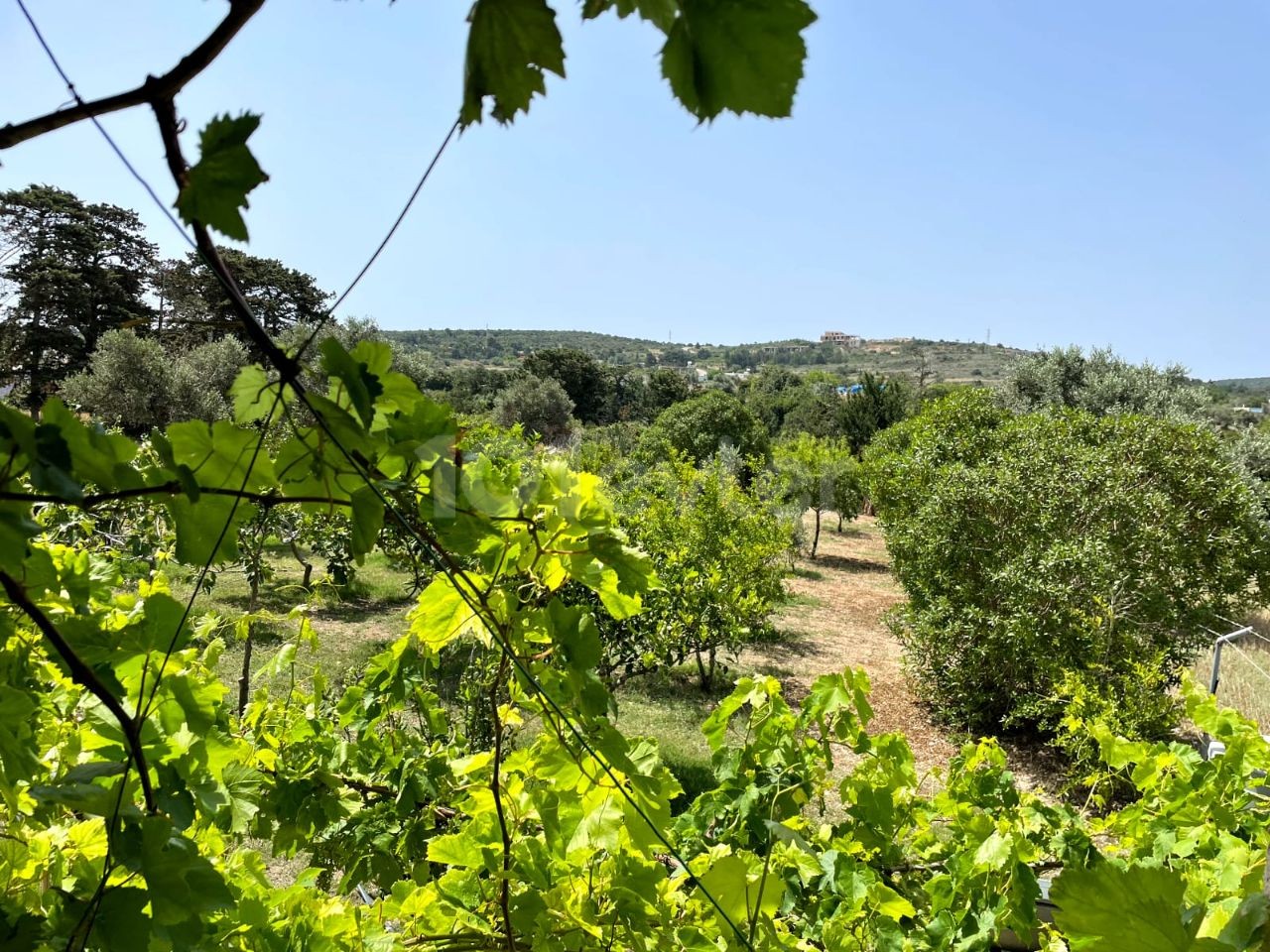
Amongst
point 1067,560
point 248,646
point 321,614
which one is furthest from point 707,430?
point 248,646

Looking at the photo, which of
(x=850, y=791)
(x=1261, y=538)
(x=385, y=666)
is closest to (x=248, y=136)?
(x=385, y=666)

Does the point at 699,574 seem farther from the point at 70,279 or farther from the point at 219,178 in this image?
the point at 70,279

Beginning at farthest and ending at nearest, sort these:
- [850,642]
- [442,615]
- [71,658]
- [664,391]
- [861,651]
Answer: [664,391] < [850,642] < [861,651] < [442,615] < [71,658]

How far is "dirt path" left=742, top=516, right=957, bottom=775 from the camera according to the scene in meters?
7.72

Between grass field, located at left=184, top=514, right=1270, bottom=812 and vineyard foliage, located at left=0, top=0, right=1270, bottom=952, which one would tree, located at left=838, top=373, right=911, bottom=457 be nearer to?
grass field, located at left=184, top=514, right=1270, bottom=812

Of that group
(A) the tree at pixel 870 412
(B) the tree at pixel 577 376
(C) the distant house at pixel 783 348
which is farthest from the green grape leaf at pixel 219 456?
(C) the distant house at pixel 783 348

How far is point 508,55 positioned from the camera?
468 mm

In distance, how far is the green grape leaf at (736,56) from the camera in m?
0.40

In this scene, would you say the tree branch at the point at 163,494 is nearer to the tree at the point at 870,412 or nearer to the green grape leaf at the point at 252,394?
the green grape leaf at the point at 252,394

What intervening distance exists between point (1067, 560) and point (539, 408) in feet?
102

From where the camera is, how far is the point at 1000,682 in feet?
23.6

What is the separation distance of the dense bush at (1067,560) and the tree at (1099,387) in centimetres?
786

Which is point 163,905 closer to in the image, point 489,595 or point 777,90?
point 489,595

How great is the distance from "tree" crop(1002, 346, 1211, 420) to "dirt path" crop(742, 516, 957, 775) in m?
5.36
